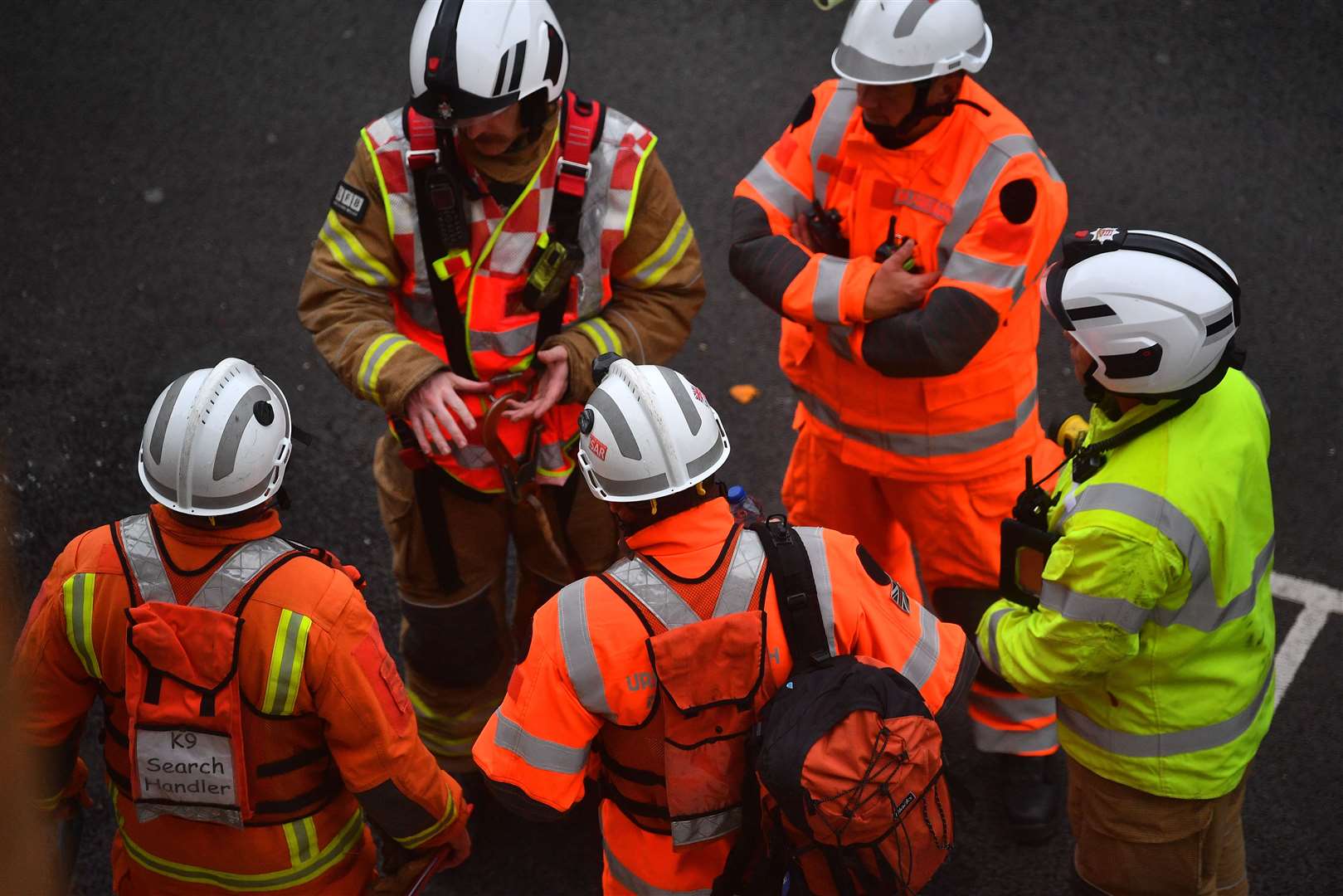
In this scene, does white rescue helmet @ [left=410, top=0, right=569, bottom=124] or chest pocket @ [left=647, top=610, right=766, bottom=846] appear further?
white rescue helmet @ [left=410, top=0, right=569, bottom=124]

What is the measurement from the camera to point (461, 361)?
368cm

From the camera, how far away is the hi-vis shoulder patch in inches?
140

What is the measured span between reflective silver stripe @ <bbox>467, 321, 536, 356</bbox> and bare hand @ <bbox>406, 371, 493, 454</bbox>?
112 mm

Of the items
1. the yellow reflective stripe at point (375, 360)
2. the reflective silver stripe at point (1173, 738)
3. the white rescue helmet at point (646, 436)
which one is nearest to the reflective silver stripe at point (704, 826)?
the white rescue helmet at point (646, 436)

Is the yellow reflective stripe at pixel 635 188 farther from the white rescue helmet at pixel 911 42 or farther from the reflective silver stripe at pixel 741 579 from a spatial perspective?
the reflective silver stripe at pixel 741 579

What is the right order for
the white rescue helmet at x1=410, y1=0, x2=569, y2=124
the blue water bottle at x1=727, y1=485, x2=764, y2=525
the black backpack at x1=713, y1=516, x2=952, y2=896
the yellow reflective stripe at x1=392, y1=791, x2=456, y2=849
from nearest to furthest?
the black backpack at x1=713, y1=516, x2=952, y2=896, the blue water bottle at x1=727, y1=485, x2=764, y2=525, the yellow reflective stripe at x1=392, y1=791, x2=456, y2=849, the white rescue helmet at x1=410, y1=0, x2=569, y2=124

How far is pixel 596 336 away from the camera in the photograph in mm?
3678

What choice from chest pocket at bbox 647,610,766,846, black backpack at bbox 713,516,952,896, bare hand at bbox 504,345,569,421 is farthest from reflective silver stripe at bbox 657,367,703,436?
bare hand at bbox 504,345,569,421

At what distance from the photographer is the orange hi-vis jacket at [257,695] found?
274cm

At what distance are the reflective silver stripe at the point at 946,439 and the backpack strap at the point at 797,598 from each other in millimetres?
1149

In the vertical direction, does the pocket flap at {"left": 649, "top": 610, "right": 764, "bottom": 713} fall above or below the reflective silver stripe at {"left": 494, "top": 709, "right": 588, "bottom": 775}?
above

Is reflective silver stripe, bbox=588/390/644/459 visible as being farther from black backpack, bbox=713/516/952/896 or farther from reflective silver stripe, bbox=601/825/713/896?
reflective silver stripe, bbox=601/825/713/896

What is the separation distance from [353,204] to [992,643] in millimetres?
1966

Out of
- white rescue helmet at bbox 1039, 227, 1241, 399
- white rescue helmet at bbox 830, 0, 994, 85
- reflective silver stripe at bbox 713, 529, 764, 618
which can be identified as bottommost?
reflective silver stripe at bbox 713, 529, 764, 618
